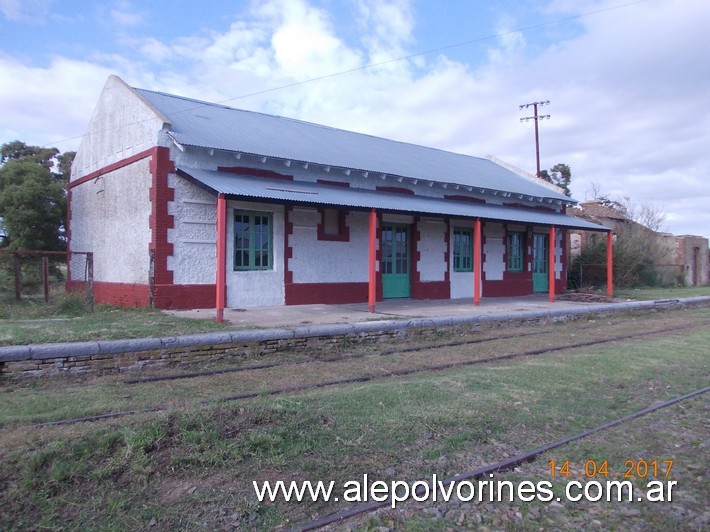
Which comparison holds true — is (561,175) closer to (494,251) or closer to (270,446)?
(494,251)

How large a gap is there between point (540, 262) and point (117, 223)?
16578 millimetres

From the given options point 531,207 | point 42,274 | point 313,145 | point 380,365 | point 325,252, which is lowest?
point 380,365

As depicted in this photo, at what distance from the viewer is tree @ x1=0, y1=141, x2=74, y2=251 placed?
2044cm

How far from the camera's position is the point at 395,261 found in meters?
18.0

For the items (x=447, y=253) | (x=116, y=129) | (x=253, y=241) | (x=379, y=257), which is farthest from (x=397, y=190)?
(x=116, y=129)

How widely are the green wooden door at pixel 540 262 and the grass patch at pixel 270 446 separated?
15.8m

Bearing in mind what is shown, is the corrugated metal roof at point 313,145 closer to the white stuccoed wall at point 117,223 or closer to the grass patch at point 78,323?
the white stuccoed wall at point 117,223

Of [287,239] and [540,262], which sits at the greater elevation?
[287,239]

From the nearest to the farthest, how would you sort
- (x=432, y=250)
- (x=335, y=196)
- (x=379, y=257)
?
1. (x=335, y=196)
2. (x=379, y=257)
3. (x=432, y=250)

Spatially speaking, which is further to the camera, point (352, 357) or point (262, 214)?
point (262, 214)

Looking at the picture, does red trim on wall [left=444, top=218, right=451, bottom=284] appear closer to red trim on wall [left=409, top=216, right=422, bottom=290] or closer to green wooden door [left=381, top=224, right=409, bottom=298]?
red trim on wall [left=409, top=216, right=422, bottom=290]

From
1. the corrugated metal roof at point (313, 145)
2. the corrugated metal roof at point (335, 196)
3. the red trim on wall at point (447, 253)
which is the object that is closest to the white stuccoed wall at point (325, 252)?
the corrugated metal roof at point (335, 196)

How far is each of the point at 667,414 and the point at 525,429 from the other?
2.00m

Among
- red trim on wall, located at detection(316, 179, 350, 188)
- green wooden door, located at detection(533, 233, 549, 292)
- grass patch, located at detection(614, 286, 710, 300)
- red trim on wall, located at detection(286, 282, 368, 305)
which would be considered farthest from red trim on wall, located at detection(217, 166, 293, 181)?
grass patch, located at detection(614, 286, 710, 300)
